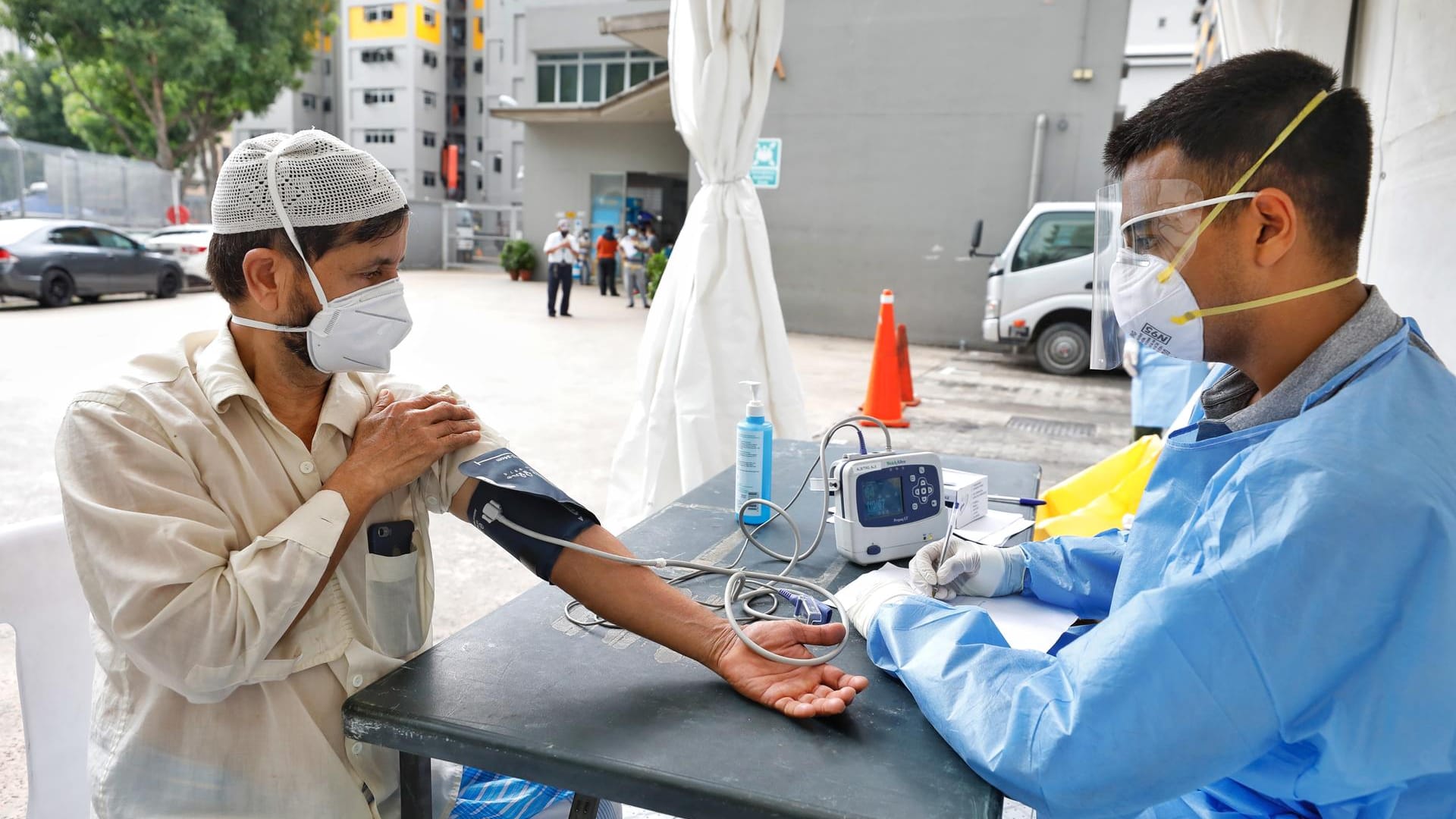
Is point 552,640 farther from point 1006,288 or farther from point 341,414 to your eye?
point 1006,288

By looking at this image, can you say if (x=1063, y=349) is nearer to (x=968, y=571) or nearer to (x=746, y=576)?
(x=968, y=571)

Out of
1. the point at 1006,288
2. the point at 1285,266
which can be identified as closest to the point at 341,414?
the point at 1285,266

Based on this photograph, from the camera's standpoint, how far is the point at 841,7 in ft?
41.1

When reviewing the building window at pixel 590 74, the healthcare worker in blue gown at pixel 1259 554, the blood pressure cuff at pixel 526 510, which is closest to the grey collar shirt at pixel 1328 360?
the healthcare worker in blue gown at pixel 1259 554

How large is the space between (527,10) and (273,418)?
23.2 meters

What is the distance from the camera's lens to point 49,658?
1.61m

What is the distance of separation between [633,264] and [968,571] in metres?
15.1

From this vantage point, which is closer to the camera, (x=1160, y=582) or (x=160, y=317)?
(x=1160, y=582)

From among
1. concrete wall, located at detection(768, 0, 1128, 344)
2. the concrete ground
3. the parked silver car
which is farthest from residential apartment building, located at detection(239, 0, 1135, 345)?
the parked silver car

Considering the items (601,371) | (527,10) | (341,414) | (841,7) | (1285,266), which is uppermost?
(527,10)

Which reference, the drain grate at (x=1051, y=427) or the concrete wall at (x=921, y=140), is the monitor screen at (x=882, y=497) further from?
the concrete wall at (x=921, y=140)

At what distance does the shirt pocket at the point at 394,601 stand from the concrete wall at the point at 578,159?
18646 mm

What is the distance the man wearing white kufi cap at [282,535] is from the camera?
1215 millimetres

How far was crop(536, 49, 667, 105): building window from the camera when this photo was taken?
2181 centimetres
